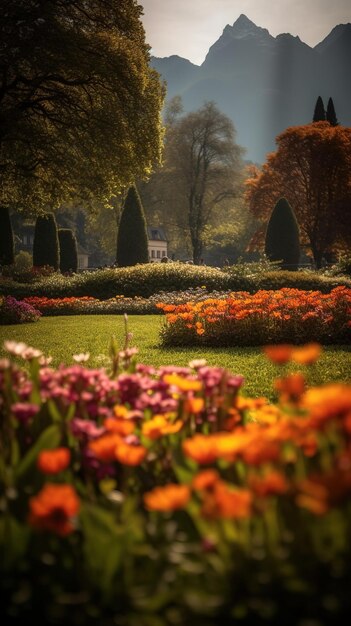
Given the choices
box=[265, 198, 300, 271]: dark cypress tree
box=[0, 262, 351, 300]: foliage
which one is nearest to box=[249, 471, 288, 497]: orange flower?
box=[0, 262, 351, 300]: foliage

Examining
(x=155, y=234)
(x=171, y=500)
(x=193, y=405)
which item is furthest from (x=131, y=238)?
(x=155, y=234)

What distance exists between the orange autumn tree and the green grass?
22.2 meters

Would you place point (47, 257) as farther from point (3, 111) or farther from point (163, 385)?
point (163, 385)

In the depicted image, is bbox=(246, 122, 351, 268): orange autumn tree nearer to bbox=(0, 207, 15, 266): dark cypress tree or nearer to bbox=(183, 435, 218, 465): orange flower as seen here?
bbox=(0, 207, 15, 266): dark cypress tree

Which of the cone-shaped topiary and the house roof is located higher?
the house roof

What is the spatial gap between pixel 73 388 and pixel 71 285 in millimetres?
20074

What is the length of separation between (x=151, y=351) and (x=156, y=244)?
59322 mm

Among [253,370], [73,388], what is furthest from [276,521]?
[253,370]

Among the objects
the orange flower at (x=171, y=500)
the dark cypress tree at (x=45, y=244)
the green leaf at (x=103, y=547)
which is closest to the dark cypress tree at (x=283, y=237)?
the dark cypress tree at (x=45, y=244)

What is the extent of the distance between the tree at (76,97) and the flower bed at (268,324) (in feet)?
27.0

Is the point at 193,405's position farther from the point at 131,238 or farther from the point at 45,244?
the point at 45,244

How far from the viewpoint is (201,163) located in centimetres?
4678

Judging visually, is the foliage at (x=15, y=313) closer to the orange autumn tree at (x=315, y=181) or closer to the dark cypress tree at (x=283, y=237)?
the dark cypress tree at (x=283, y=237)

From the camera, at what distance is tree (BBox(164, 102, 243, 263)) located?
147 ft
